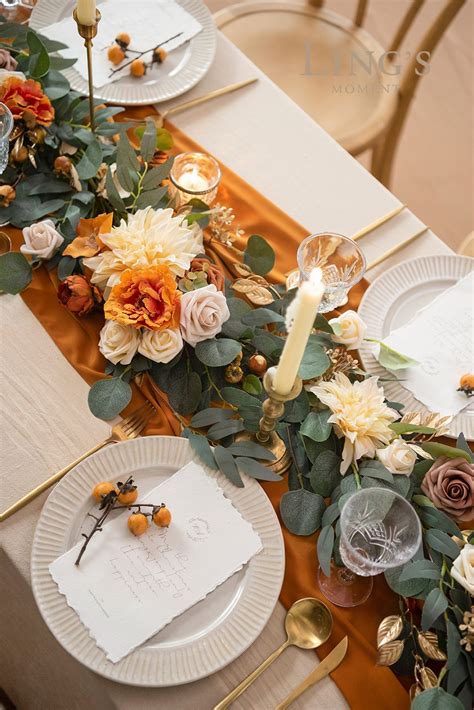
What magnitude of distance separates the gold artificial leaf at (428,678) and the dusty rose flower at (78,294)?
2.42ft

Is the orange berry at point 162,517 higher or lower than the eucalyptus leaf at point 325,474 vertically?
lower

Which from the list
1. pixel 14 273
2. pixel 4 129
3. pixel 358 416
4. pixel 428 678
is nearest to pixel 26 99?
pixel 4 129

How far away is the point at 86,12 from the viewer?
119 centimetres

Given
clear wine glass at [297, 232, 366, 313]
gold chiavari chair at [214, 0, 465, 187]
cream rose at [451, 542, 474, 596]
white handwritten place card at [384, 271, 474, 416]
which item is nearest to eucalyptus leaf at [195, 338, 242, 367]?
clear wine glass at [297, 232, 366, 313]

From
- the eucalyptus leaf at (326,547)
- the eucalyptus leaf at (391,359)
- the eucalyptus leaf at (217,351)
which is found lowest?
the eucalyptus leaf at (326,547)

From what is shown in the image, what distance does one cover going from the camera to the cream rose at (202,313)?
1.13 meters

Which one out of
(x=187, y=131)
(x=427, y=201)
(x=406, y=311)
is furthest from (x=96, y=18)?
(x=427, y=201)

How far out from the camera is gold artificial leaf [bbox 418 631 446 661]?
102 cm

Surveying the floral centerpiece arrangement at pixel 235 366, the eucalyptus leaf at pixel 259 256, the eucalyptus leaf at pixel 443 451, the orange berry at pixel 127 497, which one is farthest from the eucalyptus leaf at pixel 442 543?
the eucalyptus leaf at pixel 259 256

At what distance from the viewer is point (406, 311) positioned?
1398 millimetres

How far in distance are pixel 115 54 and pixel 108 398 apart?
2.58ft

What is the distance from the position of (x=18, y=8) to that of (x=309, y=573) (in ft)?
4.32

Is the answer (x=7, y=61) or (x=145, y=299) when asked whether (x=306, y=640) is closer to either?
(x=145, y=299)

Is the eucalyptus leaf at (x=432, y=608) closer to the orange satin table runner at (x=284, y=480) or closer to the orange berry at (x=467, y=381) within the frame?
the orange satin table runner at (x=284, y=480)
